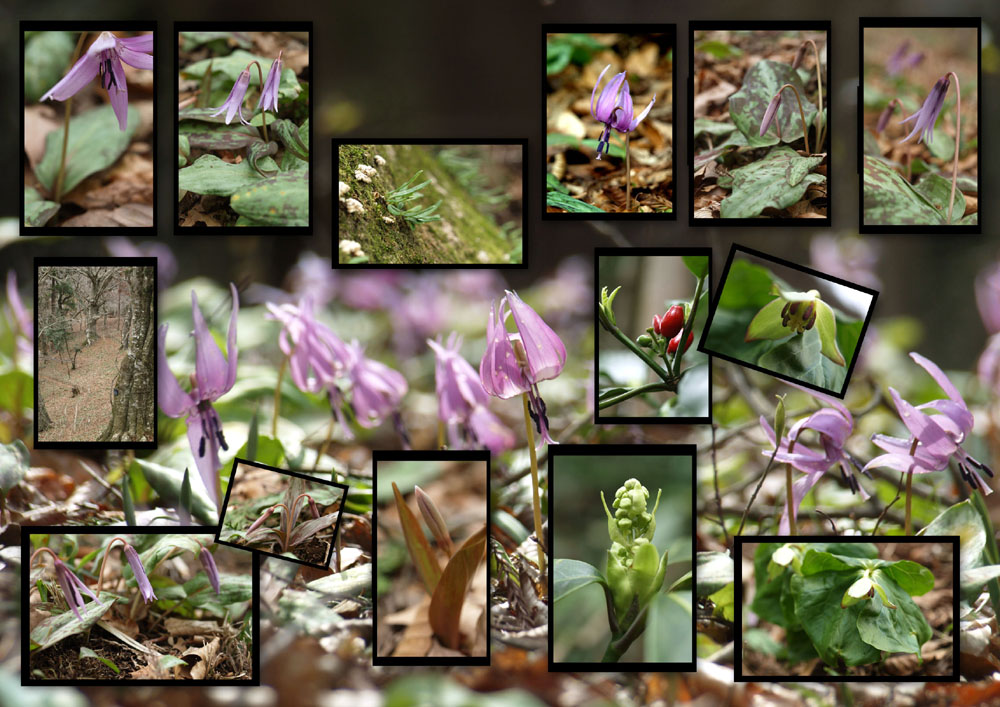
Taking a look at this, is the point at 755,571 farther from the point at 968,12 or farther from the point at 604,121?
the point at 968,12

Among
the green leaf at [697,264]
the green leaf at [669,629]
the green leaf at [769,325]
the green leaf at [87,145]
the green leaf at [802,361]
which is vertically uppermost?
the green leaf at [87,145]

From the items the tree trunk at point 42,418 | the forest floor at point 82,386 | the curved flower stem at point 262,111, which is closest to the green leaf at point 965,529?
the curved flower stem at point 262,111

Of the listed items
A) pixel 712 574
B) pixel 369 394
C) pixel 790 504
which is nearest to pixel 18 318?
pixel 369 394

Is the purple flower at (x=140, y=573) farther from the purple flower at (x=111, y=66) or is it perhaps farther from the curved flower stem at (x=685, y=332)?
the curved flower stem at (x=685, y=332)

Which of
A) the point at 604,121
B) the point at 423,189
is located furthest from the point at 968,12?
the point at 423,189

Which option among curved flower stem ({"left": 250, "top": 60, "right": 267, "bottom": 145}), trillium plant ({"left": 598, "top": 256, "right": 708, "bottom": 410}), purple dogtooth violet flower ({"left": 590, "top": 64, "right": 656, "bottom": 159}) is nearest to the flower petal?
curved flower stem ({"left": 250, "top": 60, "right": 267, "bottom": 145})

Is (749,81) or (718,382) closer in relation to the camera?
(749,81)
